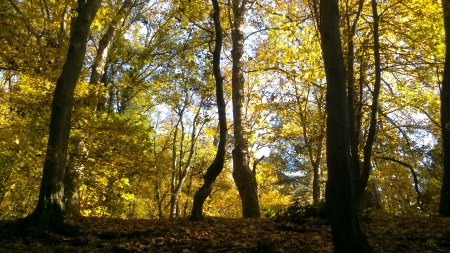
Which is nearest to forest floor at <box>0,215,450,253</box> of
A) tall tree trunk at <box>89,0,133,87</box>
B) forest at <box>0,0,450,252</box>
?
forest at <box>0,0,450,252</box>

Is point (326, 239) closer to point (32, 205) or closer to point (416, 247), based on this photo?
point (416, 247)

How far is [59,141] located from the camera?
6367 millimetres

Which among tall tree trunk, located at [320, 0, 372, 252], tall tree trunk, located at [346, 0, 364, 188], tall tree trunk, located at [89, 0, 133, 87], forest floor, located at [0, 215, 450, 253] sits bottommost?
forest floor, located at [0, 215, 450, 253]

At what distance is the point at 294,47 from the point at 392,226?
26.6 feet

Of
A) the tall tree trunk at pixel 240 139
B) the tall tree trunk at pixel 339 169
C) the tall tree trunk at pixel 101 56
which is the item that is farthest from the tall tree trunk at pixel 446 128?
the tall tree trunk at pixel 101 56

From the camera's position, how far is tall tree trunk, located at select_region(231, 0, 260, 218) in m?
9.90

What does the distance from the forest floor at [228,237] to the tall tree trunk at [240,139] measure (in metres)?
2.71

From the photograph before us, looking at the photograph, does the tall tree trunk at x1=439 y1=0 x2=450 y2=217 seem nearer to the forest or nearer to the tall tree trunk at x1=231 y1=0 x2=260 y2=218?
the forest

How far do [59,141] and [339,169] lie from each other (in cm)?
481

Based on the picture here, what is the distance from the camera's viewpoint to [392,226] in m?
6.41

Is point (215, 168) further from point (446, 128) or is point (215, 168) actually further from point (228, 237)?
point (446, 128)

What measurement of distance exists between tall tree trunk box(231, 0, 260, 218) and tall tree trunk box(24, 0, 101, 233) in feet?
12.1

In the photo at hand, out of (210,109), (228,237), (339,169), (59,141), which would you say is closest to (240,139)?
(210,109)

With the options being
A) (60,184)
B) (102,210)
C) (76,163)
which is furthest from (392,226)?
(102,210)
